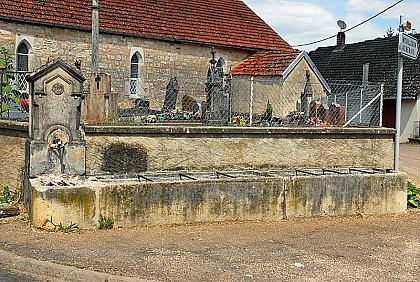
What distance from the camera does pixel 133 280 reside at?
6.31 metres

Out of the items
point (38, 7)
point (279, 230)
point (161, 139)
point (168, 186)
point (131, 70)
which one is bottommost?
point (279, 230)

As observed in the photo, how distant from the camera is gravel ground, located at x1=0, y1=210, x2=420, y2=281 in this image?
6.90 m

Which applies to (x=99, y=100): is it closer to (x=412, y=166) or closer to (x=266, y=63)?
(x=412, y=166)

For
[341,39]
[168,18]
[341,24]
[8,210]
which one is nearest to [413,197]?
[8,210]

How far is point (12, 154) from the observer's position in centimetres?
1050

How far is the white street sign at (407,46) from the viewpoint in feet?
39.0

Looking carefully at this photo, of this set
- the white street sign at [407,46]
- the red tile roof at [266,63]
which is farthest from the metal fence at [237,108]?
the red tile roof at [266,63]

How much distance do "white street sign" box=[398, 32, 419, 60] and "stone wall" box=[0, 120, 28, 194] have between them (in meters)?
7.80

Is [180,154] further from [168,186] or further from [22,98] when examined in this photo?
[22,98]

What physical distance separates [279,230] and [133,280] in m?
3.66

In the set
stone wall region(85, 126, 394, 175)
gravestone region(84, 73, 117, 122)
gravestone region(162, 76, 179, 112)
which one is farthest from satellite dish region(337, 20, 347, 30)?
stone wall region(85, 126, 394, 175)

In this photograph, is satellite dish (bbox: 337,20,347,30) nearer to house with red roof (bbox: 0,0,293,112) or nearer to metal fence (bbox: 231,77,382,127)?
house with red roof (bbox: 0,0,293,112)

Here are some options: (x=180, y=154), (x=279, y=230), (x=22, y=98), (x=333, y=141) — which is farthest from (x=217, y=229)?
(x=22, y=98)

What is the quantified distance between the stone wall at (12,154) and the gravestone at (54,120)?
2.47 feet
